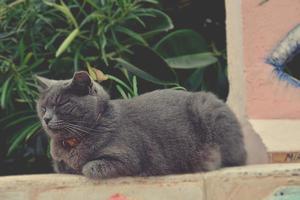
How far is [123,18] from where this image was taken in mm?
4945

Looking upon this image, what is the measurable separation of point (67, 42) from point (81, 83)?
4.31 ft

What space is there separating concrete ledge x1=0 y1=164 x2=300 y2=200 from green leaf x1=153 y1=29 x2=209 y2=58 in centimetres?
170

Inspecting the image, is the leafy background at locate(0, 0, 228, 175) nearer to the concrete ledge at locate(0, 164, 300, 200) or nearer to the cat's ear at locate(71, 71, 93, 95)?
the cat's ear at locate(71, 71, 93, 95)

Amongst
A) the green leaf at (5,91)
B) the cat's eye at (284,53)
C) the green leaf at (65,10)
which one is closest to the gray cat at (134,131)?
the cat's eye at (284,53)

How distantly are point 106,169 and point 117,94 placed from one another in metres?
1.53

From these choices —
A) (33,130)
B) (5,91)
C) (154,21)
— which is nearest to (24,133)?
(33,130)

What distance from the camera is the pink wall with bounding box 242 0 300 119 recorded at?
13.3ft

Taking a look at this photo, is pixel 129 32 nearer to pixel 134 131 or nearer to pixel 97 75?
pixel 97 75

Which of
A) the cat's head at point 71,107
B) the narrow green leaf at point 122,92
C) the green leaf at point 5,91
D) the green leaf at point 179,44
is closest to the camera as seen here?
the cat's head at point 71,107

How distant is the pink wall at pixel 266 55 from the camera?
404 cm

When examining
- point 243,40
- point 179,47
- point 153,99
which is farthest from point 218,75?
point 153,99

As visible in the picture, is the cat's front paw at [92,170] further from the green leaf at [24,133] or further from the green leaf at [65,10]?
the green leaf at [65,10]

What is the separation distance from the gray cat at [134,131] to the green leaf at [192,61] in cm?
117

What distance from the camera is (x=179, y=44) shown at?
5133 mm
